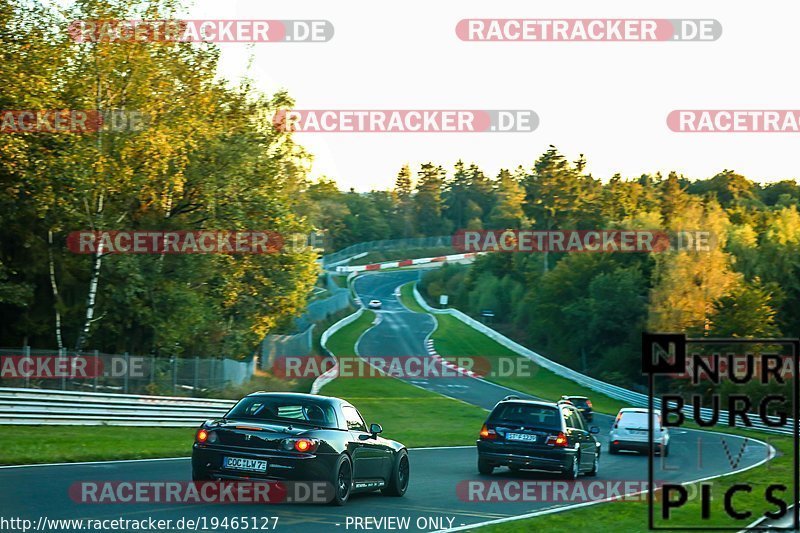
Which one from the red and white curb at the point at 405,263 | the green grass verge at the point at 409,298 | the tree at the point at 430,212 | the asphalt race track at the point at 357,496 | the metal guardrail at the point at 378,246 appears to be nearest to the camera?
the asphalt race track at the point at 357,496

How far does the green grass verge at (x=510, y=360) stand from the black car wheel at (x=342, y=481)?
4630 cm

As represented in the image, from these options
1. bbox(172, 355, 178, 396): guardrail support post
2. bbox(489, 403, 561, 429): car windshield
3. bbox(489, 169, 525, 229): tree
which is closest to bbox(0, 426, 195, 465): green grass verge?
bbox(172, 355, 178, 396): guardrail support post

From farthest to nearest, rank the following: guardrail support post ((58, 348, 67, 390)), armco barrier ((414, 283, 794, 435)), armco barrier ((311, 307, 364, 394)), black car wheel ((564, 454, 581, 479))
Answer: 1. armco barrier ((311, 307, 364, 394))
2. armco barrier ((414, 283, 794, 435))
3. guardrail support post ((58, 348, 67, 390))
4. black car wheel ((564, 454, 581, 479))

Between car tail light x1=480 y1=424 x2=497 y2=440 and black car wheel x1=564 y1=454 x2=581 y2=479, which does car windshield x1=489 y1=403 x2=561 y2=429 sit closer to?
car tail light x1=480 y1=424 x2=497 y2=440

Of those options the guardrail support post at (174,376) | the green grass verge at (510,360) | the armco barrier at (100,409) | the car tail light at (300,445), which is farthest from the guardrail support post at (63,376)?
the green grass verge at (510,360)

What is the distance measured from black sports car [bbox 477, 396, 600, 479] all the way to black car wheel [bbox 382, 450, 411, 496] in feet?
14.0

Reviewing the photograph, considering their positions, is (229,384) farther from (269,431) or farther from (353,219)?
(353,219)

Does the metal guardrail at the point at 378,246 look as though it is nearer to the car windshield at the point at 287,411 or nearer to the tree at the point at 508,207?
the tree at the point at 508,207

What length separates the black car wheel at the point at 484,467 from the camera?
65.6ft

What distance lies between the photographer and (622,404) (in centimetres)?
6394

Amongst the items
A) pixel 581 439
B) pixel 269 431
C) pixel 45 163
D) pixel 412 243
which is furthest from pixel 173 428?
pixel 412 243

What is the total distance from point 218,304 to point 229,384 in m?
3.40

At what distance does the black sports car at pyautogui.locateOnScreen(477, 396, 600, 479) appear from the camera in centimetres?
1950

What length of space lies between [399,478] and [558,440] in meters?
4.93
